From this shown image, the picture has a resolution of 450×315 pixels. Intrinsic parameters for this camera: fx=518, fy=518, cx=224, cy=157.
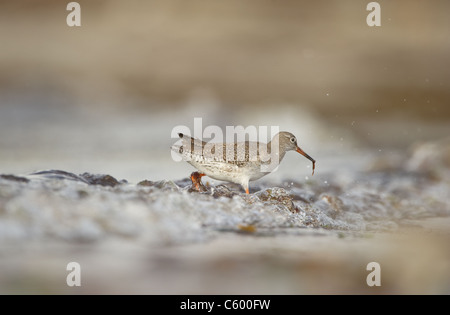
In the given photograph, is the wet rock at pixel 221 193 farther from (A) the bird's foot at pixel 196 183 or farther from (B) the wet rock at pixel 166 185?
(B) the wet rock at pixel 166 185

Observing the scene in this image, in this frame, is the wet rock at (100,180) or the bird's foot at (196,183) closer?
the wet rock at (100,180)

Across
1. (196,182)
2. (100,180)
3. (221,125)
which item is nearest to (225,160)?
(196,182)

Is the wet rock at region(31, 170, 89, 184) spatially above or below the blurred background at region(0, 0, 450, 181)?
below

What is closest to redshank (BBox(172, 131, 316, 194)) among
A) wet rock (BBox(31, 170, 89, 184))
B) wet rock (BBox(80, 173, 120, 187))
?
wet rock (BBox(80, 173, 120, 187))

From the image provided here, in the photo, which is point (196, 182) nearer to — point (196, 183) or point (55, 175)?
point (196, 183)

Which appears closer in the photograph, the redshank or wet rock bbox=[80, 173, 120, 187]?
wet rock bbox=[80, 173, 120, 187]

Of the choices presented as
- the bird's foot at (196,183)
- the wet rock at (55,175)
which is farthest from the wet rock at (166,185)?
the wet rock at (55,175)


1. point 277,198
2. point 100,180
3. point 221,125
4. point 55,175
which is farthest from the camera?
point 221,125

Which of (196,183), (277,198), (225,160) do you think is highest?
(225,160)

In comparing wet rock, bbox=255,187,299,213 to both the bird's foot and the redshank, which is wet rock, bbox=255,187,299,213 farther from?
the bird's foot

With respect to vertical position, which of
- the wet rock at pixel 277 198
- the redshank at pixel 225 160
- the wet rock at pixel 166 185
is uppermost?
the redshank at pixel 225 160

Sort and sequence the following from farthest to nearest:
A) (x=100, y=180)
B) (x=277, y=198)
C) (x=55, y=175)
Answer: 1. (x=277, y=198)
2. (x=100, y=180)
3. (x=55, y=175)

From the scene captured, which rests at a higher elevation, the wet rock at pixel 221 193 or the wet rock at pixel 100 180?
the wet rock at pixel 100 180
